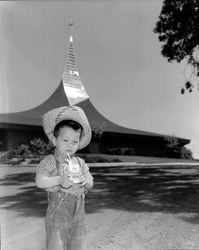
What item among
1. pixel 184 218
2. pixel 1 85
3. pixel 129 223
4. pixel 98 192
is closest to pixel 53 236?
pixel 1 85

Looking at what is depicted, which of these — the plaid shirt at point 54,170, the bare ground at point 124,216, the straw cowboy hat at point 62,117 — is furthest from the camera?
the bare ground at point 124,216

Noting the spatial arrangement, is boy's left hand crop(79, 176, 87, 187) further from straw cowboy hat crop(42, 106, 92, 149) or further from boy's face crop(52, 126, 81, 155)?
straw cowboy hat crop(42, 106, 92, 149)

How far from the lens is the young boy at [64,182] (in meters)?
3.04

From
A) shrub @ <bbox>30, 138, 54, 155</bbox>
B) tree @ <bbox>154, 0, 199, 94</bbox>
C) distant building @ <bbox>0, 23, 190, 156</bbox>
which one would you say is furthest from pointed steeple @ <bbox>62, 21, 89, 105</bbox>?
tree @ <bbox>154, 0, 199, 94</bbox>

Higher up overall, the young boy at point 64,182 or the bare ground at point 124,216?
the young boy at point 64,182

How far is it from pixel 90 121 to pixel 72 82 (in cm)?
1176

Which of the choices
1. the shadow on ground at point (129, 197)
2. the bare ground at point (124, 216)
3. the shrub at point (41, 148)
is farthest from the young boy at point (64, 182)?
the shrub at point (41, 148)

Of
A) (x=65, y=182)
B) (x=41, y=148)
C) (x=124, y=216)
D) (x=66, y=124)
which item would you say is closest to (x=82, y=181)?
(x=65, y=182)

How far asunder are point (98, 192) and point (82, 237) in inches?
400

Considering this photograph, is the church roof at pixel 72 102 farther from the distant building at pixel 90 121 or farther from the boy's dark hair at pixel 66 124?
the boy's dark hair at pixel 66 124

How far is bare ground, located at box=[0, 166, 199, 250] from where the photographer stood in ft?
24.3

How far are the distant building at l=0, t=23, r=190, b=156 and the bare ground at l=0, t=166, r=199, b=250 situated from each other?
26150 mm

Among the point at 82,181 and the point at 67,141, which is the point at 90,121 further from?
the point at 82,181

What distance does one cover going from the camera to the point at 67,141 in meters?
3.18
